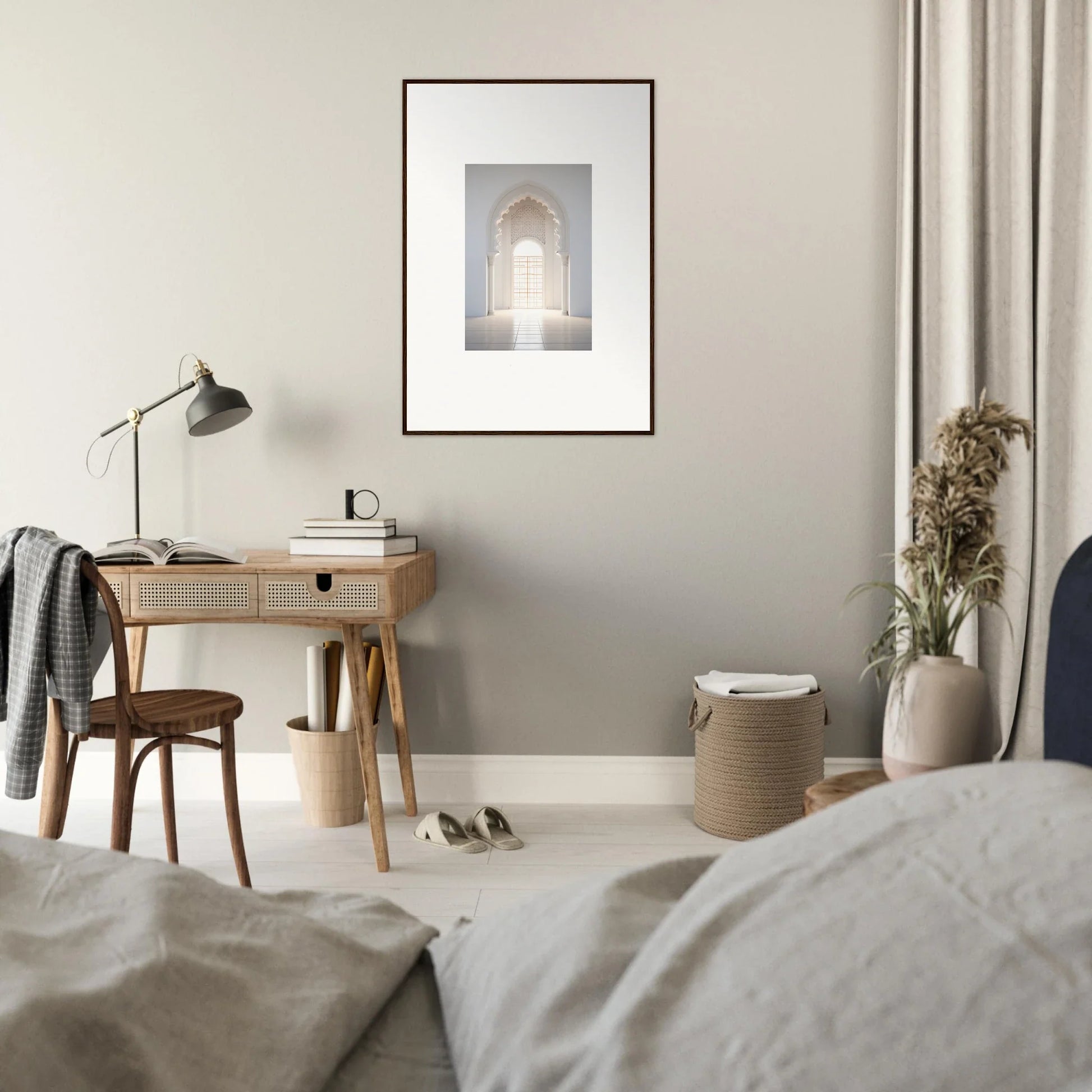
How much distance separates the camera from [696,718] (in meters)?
2.73

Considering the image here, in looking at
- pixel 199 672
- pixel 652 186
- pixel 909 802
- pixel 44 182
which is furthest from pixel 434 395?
pixel 909 802

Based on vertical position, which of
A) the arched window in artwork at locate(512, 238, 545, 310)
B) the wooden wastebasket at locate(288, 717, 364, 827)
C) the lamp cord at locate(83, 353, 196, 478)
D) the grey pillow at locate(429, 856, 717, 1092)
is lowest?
the wooden wastebasket at locate(288, 717, 364, 827)

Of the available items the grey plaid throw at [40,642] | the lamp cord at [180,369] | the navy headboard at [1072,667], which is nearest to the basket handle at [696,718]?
the navy headboard at [1072,667]

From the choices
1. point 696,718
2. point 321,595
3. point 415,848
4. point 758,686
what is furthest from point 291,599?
point 758,686

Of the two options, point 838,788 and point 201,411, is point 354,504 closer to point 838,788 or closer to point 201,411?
point 201,411

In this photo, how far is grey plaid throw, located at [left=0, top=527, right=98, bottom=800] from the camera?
204cm

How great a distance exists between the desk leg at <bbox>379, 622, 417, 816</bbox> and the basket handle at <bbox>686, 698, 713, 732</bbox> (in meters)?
0.82

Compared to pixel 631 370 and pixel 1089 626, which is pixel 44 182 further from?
pixel 1089 626

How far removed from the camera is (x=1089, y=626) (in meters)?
1.38

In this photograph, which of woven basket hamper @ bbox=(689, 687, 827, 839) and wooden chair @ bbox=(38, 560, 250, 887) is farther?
woven basket hamper @ bbox=(689, 687, 827, 839)

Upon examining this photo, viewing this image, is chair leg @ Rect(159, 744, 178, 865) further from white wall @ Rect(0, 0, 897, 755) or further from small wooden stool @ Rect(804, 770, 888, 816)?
small wooden stool @ Rect(804, 770, 888, 816)

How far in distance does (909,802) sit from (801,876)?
12cm

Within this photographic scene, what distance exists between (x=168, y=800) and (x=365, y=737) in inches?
20.4

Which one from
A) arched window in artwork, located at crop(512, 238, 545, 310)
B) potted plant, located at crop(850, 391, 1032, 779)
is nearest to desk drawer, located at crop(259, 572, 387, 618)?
arched window in artwork, located at crop(512, 238, 545, 310)
